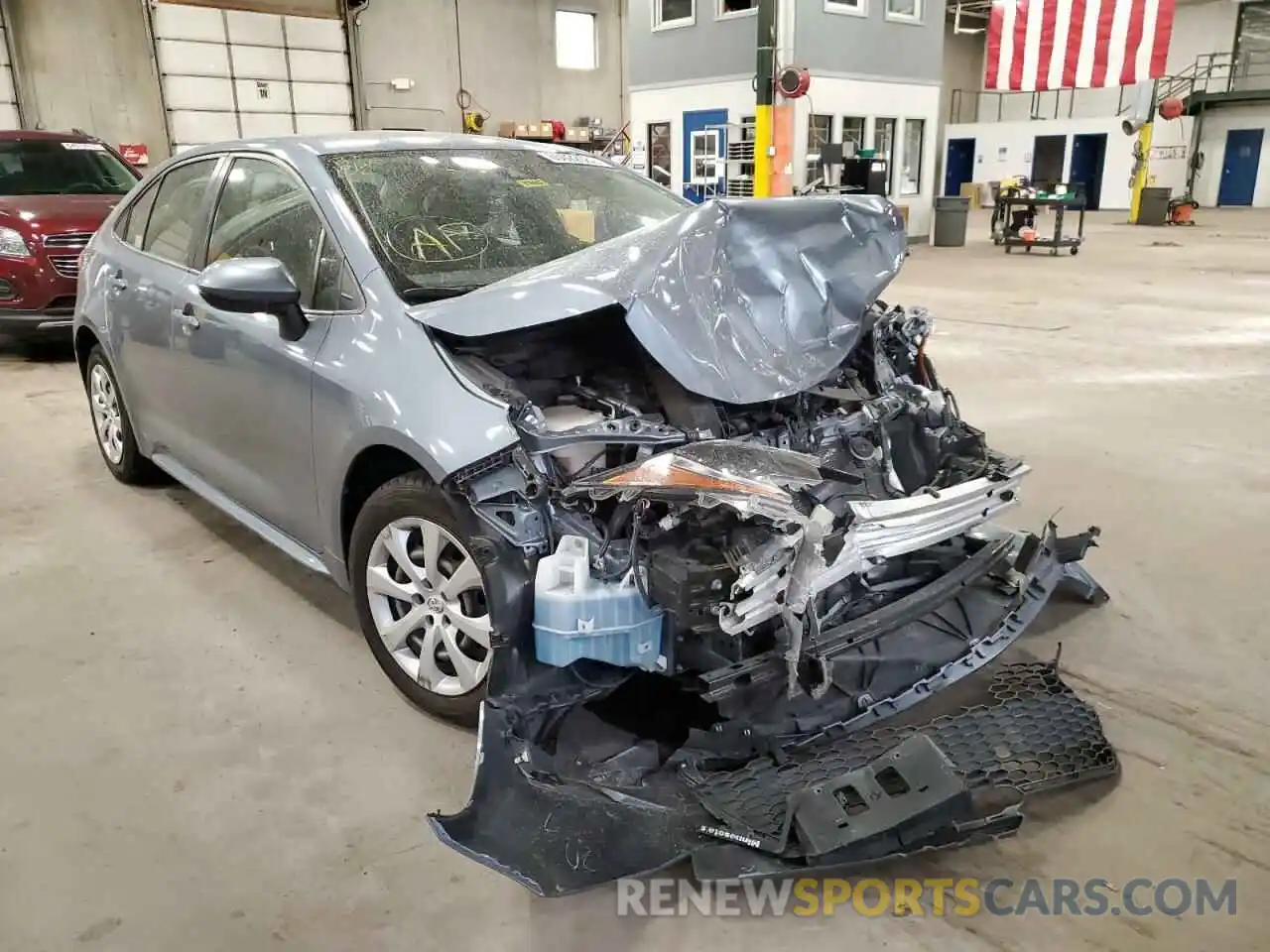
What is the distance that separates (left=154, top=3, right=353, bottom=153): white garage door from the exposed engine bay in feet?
41.5

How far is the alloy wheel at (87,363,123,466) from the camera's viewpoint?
13.5ft

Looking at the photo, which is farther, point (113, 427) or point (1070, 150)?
point (1070, 150)

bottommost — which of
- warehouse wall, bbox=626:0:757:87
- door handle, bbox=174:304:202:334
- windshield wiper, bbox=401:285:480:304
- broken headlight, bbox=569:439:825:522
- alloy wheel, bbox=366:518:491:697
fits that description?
alloy wheel, bbox=366:518:491:697

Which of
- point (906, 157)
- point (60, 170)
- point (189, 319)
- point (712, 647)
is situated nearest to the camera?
point (712, 647)

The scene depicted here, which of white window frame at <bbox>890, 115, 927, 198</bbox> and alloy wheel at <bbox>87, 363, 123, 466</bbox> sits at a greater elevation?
white window frame at <bbox>890, 115, 927, 198</bbox>

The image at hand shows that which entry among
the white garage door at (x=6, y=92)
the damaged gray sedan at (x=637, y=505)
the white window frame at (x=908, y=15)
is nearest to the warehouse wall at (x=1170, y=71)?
the white window frame at (x=908, y=15)

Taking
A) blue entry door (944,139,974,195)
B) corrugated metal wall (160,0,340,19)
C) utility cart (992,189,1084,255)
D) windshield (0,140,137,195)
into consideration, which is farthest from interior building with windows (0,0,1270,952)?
blue entry door (944,139,974,195)

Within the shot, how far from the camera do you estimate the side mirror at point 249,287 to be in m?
2.41

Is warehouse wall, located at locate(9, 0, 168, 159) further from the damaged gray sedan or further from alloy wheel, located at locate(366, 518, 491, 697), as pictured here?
alloy wheel, located at locate(366, 518, 491, 697)

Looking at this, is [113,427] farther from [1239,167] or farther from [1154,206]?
[1239,167]

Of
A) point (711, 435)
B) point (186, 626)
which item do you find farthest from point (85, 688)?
point (711, 435)

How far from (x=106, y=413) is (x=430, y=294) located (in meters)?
2.59

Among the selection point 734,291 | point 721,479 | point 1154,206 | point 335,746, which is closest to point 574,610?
point 721,479

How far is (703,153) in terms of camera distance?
44.1 ft
